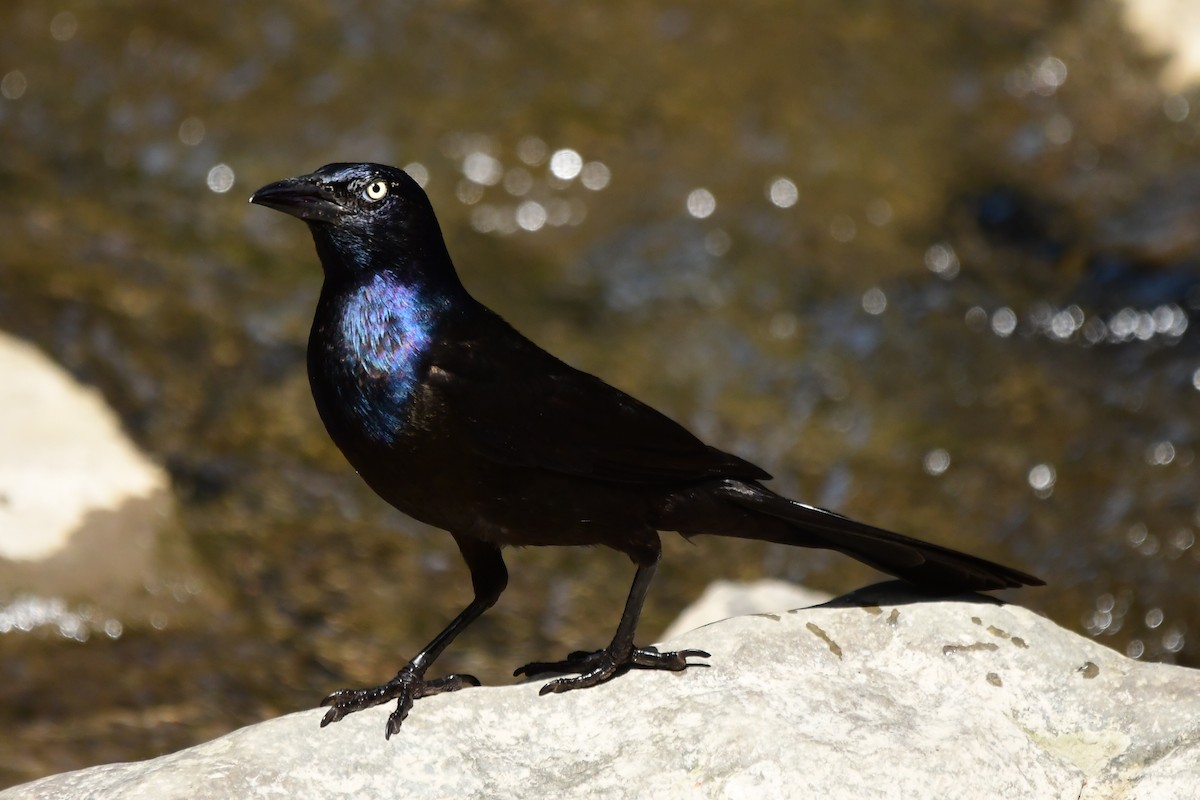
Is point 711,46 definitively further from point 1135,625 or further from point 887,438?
point 1135,625

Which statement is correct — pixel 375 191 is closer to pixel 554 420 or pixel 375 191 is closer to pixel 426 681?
pixel 554 420

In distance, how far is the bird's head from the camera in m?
3.82

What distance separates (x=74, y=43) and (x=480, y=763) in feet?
26.4

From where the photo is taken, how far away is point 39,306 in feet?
25.4

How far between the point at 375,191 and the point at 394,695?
4.57 feet

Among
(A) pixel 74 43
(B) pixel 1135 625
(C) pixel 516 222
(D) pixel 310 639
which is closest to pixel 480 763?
(D) pixel 310 639

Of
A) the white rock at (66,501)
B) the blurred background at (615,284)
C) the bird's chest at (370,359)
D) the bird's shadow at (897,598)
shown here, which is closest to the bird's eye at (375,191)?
the bird's chest at (370,359)

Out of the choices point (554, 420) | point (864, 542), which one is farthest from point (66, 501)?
point (864, 542)

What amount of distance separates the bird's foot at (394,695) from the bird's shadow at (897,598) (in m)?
1.19

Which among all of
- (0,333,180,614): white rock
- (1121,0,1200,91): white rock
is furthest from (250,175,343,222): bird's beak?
(1121,0,1200,91): white rock

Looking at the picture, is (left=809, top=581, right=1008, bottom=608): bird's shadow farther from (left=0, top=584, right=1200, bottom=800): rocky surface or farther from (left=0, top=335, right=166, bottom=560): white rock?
(left=0, top=335, right=166, bottom=560): white rock

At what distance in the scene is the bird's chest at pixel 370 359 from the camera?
12.0 feet

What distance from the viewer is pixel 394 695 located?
388cm

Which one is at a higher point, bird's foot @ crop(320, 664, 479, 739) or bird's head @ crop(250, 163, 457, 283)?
bird's head @ crop(250, 163, 457, 283)
